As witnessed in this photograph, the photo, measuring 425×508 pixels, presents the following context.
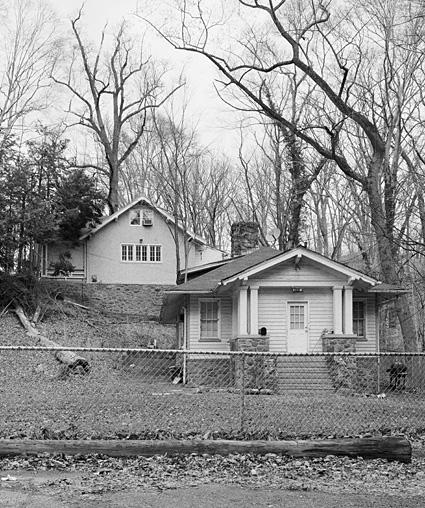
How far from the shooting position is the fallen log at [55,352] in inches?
728

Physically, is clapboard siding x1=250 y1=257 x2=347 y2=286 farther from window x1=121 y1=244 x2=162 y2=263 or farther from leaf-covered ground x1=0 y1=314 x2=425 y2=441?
window x1=121 y1=244 x2=162 y2=263

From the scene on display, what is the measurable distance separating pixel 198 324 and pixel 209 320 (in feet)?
1.32

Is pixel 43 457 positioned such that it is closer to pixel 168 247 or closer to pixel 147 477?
pixel 147 477

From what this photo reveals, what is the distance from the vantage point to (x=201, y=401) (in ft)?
42.1

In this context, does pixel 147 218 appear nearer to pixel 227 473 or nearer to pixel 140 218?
pixel 140 218

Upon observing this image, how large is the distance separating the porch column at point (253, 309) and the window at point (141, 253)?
16828mm

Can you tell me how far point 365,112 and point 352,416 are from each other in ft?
49.3

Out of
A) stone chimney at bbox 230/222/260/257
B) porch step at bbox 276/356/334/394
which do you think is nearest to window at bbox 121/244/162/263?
stone chimney at bbox 230/222/260/257

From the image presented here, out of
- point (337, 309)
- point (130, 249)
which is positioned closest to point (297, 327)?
point (337, 309)

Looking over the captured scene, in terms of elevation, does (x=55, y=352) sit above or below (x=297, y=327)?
below

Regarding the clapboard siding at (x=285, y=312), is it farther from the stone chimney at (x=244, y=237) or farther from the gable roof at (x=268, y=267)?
the stone chimney at (x=244, y=237)

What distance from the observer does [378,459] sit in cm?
757

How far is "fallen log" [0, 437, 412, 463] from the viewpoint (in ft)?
24.1

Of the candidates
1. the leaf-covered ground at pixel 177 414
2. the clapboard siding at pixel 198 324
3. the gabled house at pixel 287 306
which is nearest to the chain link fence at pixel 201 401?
the leaf-covered ground at pixel 177 414
